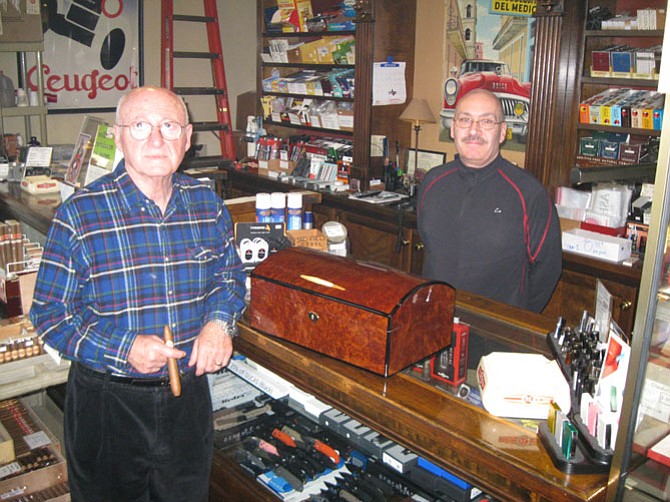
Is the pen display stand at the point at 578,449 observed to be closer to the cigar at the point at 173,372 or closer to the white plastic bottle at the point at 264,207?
the cigar at the point at 173,372

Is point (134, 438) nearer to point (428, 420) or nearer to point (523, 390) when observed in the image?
point (428, 420)

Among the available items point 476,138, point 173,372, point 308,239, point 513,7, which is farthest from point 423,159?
point 173,372

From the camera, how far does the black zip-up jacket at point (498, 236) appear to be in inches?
106

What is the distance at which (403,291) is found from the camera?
1539 mm

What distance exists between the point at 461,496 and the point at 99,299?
1.07 m

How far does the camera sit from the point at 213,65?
6477mm

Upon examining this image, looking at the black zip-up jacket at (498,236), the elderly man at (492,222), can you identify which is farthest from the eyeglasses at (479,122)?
the black zip-up jacket at (498,236)

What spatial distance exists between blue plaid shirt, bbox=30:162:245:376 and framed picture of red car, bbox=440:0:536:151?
10.6 ft

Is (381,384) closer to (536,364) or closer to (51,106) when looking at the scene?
(536,364)

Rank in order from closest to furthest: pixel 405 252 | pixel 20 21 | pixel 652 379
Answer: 1. pixel 652 379
2. pixel 405 252
3. pixel 20 21

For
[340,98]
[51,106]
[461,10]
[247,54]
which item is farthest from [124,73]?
[461,10]

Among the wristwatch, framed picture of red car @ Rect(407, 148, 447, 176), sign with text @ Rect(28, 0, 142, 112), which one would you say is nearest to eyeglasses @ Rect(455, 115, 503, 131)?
the wristwatch

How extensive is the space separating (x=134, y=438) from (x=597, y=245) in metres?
2.80

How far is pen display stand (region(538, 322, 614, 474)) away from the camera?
46.7 inches
